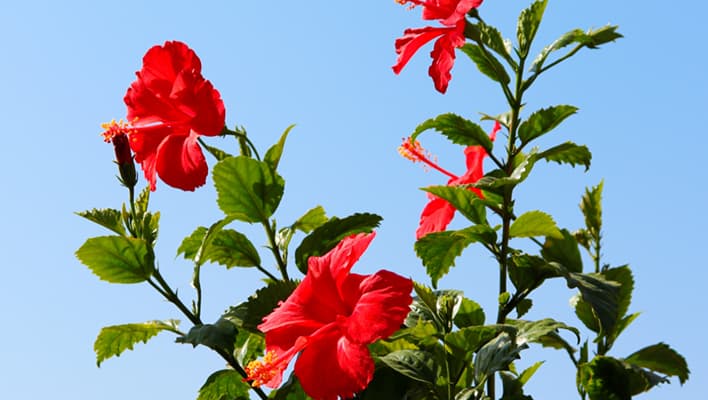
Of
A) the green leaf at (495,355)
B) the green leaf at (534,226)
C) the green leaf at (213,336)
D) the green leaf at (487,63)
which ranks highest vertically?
the green leaf at (487,63)

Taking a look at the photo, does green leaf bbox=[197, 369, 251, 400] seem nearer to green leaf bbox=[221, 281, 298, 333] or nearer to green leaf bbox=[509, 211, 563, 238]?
green leaf bbox=[221, 281, 298, 333]

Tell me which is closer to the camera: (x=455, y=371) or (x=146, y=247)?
(x=455, y=371)

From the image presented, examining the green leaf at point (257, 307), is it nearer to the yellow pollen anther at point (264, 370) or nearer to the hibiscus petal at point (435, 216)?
the yellow pollen anther at point (264, 370)

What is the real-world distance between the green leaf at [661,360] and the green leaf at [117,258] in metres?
0.94

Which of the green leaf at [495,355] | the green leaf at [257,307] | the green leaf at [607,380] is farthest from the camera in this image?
A: the green leaf at [257,307]

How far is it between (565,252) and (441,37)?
0.48 metres

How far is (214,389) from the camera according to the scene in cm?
181

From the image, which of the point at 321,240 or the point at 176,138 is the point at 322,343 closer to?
the point at 321,240

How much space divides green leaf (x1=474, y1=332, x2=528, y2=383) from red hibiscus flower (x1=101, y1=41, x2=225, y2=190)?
2.12 ft

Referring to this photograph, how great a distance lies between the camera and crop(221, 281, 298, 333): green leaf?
1.69 m

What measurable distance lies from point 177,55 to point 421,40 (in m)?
0.49

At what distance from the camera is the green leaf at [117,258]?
1.72 meters

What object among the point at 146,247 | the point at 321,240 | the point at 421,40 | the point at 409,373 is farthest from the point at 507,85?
the point at 146,247

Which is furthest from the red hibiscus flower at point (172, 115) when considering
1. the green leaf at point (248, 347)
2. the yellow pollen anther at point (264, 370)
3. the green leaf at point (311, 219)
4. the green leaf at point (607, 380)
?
the green leaf at point (607, 380)
